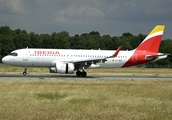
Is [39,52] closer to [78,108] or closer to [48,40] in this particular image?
[78,108]

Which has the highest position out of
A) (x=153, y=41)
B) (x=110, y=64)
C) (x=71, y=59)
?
(x=153, y=41)

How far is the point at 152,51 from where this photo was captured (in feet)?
142

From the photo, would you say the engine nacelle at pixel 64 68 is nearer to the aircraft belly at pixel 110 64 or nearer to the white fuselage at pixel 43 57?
the white fuselage at pixel 43 57

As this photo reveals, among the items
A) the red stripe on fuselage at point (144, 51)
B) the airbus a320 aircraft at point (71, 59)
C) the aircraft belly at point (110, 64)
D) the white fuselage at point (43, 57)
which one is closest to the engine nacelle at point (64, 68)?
the airbus a320 aircraft at point (71, 59)

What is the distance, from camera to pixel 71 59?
3909 centimetres

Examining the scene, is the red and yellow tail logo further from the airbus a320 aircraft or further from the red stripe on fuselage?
the airbus a320 aircraft

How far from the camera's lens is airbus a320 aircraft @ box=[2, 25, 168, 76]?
123ft

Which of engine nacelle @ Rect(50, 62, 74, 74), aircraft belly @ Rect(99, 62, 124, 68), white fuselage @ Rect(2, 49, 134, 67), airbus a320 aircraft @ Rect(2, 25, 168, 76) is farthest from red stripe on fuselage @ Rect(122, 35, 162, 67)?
engine nacelle @ Rect(50, 62, 74, 74)

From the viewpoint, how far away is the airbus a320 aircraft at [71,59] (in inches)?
1471

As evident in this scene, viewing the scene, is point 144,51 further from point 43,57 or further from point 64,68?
point 43,57

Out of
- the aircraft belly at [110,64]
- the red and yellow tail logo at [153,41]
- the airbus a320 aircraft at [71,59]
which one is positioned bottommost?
the aircraft belly at [110,64]

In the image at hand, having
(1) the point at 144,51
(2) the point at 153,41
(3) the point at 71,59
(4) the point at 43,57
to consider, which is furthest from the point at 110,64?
(4) the point at 43,57

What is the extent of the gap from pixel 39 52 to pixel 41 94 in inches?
783

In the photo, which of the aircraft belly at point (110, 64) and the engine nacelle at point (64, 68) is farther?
the aircraft belly at point (110, 64)
